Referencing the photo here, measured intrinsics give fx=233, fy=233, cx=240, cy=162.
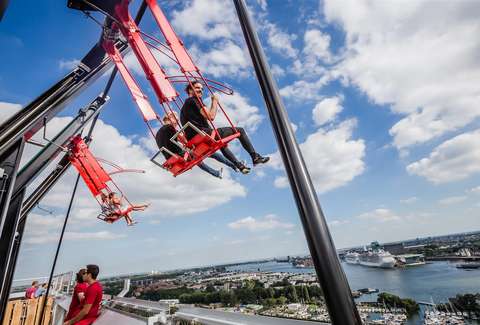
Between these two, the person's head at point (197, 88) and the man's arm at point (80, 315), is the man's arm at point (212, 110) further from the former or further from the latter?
the man's arm at point (80, 315)

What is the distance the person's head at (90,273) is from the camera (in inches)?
145

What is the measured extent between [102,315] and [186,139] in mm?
4125

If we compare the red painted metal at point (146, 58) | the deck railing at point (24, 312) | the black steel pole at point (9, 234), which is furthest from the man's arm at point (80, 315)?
the deck railing at point (24, 312)

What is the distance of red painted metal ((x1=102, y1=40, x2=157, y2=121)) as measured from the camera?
169 inches

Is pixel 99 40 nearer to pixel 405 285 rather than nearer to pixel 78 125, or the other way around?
pixel 78 125

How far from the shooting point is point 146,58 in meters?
3.45

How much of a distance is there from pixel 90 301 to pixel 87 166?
152 inches

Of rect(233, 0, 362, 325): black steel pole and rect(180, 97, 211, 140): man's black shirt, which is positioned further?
rect(180, 97, 211, 140): man's black shirt

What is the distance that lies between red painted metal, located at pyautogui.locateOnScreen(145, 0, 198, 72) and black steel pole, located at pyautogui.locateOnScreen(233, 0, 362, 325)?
8.83ft

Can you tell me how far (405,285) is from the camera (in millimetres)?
11633

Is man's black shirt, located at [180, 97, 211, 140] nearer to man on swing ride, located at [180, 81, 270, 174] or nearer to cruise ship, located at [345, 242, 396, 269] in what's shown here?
man on swing ride, located at [180, 81, 270, 174]

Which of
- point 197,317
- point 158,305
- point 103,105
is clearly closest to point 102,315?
point 158,305

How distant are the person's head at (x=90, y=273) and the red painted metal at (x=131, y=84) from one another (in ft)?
8.50

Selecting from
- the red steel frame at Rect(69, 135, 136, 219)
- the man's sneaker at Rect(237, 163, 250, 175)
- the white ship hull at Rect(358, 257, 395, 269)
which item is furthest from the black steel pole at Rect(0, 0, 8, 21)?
the white ship hull at Rect(358, 257, 395, 269)
